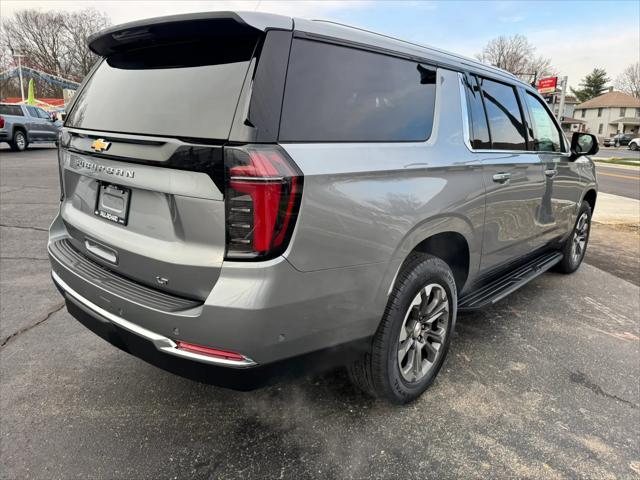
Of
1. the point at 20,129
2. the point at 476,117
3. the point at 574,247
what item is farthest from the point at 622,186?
the point at 20,129

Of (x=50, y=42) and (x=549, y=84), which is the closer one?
(x=549, y=84)

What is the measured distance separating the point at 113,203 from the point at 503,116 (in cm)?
270

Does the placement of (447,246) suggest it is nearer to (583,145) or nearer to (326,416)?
(326,416)

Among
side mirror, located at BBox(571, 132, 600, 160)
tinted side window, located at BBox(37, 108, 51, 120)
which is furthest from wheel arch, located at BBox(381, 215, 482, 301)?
tinted side window, located at BBox(37, 108, 51, 120)

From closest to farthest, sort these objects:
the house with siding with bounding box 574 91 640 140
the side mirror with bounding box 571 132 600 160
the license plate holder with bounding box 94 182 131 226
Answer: the license plate holder with bounding box 94 182 131 226 → the side mirror with bounding box 571 132 600 160 → the house with siding with bounding box 574 91 640 140

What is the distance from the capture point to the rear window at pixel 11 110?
17.2 metres

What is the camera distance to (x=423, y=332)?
263 centimetres

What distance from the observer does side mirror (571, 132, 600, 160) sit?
447 centimetres

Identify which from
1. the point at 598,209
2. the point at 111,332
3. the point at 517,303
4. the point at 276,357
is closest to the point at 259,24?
the point at 276,357

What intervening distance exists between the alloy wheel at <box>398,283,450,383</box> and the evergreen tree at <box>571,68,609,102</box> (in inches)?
4442

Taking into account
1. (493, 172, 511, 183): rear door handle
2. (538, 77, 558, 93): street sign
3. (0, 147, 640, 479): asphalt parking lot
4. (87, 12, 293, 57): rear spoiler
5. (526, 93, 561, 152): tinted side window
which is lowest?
(0, 147, 640, 479): asphalt parking lot

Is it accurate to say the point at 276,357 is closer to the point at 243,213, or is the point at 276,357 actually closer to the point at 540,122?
the point at 243,213

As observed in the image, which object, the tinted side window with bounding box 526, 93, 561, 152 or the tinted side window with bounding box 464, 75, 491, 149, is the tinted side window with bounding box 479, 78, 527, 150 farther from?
the tinted side window with bounding box 526, 93, 561, 152

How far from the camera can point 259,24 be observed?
1.75 m
